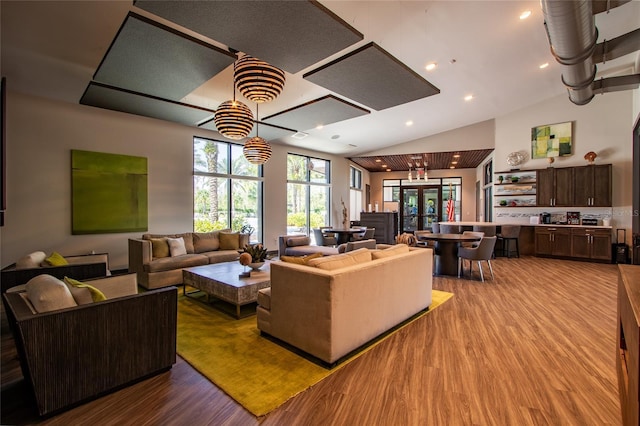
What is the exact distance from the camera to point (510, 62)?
214 inches

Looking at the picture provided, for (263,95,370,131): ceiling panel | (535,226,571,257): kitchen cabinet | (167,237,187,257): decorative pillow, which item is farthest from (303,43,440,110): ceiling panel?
(535,226,571,257): kitchen cabinet

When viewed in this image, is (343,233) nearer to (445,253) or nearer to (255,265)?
(445,253)

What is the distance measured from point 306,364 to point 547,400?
5.82 feet

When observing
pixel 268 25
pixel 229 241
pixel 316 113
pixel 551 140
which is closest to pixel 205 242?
pixel 229 241

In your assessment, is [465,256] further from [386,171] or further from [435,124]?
[386,171]

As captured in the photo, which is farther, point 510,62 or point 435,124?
point 435,124

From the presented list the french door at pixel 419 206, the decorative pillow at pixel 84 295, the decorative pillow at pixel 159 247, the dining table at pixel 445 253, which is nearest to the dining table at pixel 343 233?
the dining table at pixel 445 253

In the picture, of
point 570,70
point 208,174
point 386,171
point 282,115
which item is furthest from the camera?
point 386,171

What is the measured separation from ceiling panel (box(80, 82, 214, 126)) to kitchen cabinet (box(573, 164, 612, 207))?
8865mm

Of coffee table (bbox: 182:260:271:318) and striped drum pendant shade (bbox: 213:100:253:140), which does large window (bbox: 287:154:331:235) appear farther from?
striped drum pendant shade (bbox: 213:100:253:140)

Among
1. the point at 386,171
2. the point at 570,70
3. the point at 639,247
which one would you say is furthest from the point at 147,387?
the point at 386,171

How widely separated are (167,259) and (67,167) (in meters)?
2.44

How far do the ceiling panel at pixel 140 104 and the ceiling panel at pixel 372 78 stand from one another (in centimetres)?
260

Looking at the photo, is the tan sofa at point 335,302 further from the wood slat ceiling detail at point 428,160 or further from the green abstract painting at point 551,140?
the wood slat ceiling detail at point 428,160
